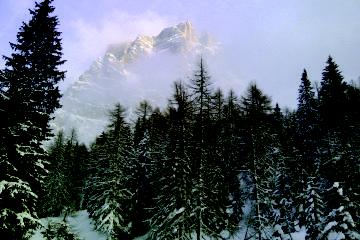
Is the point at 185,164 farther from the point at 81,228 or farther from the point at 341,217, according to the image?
the point at 81,228

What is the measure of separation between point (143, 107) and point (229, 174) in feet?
52.4

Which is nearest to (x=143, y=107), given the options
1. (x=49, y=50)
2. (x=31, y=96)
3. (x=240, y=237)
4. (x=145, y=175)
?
(x=145, y=175)

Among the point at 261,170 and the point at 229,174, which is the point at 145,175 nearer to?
the point at 229,174

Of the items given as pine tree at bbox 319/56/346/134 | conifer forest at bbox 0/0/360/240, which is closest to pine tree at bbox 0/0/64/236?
conifer forest at bbox 0/0/360/240

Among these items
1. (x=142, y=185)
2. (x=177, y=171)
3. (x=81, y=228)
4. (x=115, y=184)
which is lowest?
(x=81, y=228)

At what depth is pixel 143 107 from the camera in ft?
179

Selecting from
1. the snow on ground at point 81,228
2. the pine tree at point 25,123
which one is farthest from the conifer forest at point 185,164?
the snow on ground at point 81,228

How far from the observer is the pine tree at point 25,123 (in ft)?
65.8

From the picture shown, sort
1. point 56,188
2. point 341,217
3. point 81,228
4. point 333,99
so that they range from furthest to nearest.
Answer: point 56,188 → point 81,228 → point 333,99 → point 341,217

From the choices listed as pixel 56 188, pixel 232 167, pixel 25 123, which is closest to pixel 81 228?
pixel 56 188

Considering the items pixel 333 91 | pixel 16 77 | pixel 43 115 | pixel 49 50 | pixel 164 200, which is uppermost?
pixel 333 91

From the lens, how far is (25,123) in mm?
21219

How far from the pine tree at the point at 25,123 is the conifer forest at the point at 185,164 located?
0.06 m

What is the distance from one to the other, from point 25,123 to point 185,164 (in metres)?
12.9
